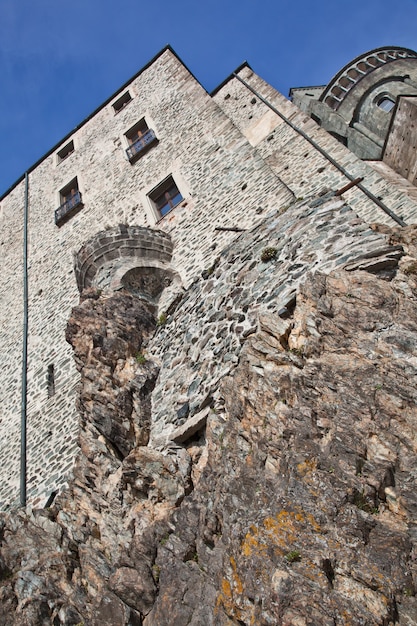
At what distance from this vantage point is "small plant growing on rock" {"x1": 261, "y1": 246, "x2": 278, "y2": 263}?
963 cm

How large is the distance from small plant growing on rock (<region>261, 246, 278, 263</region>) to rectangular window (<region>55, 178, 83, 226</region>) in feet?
29.1

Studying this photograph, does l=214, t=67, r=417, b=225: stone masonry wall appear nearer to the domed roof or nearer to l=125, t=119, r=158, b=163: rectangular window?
l=125, t=119, r=158, b=163: rectangular window

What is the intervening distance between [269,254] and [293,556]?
5.35 meters

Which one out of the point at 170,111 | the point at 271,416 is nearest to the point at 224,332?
the point at 271,416

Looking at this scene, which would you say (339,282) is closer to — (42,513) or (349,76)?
(42,513)

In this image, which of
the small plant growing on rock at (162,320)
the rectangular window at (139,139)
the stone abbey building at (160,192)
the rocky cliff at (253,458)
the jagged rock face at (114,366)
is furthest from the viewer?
the rectangular window at (139,139)

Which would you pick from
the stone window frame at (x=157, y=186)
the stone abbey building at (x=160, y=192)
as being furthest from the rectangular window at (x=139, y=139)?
the stone window frame at (x=157, y=186)

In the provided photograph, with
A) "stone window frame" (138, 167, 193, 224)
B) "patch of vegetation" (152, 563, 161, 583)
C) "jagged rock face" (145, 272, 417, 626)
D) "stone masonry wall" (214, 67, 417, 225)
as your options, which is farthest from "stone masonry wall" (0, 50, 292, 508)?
"jagged rock face" (145, 272, 417, 626)

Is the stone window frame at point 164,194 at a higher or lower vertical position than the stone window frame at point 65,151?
lower

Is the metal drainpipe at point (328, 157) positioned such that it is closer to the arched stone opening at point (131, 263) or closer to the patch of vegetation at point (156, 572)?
the arched stone opening at point (131, 263)

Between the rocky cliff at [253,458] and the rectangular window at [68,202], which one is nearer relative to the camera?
the rocky cliff at [253,458]

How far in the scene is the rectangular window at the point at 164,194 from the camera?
49.5 ft

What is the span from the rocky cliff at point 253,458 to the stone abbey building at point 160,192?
0.73 m

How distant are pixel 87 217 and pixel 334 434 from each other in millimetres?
12145
